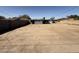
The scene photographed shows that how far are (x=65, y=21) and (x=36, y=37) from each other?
60 cm

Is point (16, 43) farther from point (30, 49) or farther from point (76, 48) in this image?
point (76, 48)

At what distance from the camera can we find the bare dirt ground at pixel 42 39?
10.6ft

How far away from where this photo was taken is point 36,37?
3.32 meters

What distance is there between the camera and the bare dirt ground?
10.6 feet

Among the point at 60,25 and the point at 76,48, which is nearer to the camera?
the point at 76,48

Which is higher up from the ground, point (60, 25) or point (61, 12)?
point (61, 12)

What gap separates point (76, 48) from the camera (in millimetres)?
3238

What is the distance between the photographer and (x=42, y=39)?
3.32 m
